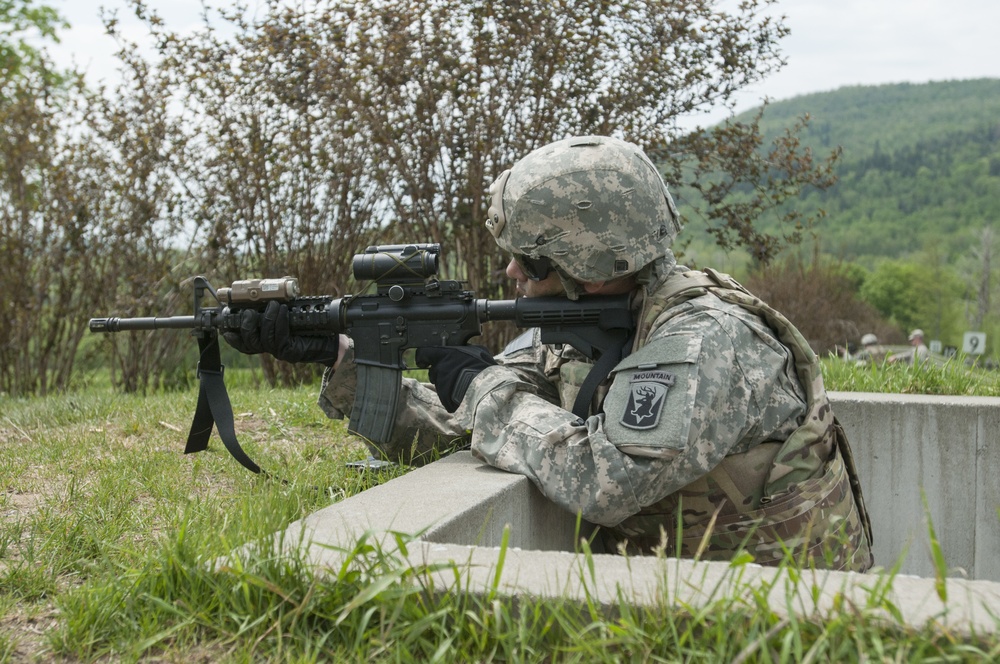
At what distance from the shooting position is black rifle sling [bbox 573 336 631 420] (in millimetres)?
2885

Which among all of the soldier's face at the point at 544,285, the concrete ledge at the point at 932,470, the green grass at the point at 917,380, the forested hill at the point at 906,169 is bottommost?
the concrete ledge at the point at 932,470

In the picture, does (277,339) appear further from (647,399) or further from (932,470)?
(932,470)

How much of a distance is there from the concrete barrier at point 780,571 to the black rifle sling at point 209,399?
1.03m

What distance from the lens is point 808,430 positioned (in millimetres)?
2732

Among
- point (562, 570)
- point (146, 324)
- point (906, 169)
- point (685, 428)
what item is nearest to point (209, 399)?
point (146, 324)

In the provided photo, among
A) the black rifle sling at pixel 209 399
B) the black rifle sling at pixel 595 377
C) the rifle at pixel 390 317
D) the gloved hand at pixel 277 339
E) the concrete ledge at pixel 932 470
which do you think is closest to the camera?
the black rifle sling at pixel 595 377

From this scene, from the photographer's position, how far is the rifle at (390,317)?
9.85ft

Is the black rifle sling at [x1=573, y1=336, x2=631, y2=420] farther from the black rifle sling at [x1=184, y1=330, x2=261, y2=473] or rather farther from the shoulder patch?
the black rifle sling at [x1=184, y1=330, x2=261, y2=473]

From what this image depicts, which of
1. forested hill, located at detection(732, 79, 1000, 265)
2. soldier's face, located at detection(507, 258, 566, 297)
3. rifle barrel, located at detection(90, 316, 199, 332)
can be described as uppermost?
forested hill, located at detection(732, 79, 1000, 265)

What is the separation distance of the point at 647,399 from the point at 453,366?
78 centimetres

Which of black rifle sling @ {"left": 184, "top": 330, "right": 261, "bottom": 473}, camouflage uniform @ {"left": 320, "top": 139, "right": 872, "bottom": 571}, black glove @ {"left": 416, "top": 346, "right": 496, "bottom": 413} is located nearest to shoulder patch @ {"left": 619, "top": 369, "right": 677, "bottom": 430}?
camouflage uniform @ {"left": 320, "top": 139, "right": 872, "bottom": 571}

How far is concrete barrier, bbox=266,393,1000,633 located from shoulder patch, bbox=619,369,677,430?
1.17 feet

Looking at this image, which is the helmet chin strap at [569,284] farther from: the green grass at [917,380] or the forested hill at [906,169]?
the forested hill at [906,169]

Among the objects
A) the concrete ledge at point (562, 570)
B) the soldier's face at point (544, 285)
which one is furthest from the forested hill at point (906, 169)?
the concrete ledge at point (562, 570)
